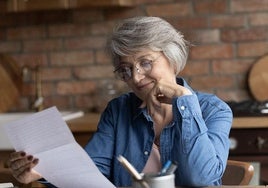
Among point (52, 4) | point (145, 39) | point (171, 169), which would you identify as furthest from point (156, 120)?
point (52, 4)

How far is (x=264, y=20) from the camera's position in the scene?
3.24 meters

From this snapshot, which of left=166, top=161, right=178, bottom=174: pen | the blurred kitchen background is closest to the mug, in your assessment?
left=166, top=161, right=178, bottom=174: pen

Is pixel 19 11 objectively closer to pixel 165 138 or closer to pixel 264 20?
pixel 264 20

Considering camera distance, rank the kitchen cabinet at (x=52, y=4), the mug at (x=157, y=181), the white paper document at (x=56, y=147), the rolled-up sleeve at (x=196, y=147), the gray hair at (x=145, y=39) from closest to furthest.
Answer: the mug at (x=157, y=181), the white paper document at (x=56, y=147), the rolled-up sleeve at (x=196, y=147), the gray hair at (x=145, y=39), the kitchen cabinet at (x=52, y=4)

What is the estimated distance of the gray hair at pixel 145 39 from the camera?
1820mm

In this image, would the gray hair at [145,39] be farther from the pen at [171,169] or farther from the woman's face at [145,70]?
the pen at [171,169]

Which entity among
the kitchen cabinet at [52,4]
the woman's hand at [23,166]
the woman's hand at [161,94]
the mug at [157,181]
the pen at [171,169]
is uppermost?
A: the kitchen cabinet at [52,4]

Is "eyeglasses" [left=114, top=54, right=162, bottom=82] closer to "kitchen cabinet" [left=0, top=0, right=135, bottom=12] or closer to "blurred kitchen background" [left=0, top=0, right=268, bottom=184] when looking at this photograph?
"blurred kitchen background" [left=0, top=0, right=268, bottom=184]

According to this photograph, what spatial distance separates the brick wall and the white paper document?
1831 millimetres

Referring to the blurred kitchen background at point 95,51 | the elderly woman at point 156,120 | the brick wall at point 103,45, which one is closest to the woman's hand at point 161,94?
the elderly woman at point 156,120

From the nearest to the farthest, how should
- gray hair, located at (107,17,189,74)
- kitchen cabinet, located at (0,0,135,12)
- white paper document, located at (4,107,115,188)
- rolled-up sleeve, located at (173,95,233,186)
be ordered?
white paper document, located at (4,107,115,188) → rolled-up sleeve, located at (173,95,233,186) → gray hair, located at (107,17,189,74) → kitchen cabinet, located at (0,0,135,12)

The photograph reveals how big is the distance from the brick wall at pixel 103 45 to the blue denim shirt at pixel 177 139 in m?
1.36

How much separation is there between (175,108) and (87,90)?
1862 mm

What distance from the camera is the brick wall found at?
3.28m
